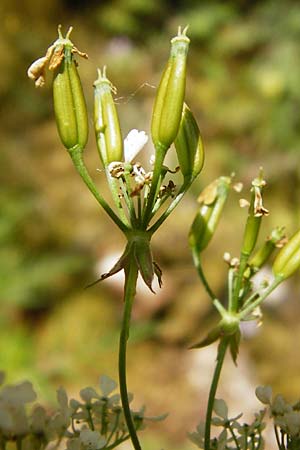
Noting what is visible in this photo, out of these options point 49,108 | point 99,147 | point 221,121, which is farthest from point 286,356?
point 99,147

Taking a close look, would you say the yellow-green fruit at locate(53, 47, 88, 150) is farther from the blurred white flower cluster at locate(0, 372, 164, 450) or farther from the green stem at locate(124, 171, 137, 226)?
the blurred white flower cluster at locate(0, 372, 164, 450)

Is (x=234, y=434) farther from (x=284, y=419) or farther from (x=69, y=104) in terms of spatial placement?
(x=69, y=104)

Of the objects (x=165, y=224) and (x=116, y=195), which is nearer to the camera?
(x=116, y=195)

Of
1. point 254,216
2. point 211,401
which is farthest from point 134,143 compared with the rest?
point 211,401

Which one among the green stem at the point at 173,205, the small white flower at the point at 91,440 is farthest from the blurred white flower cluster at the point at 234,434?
the green stem at the point at 173,205

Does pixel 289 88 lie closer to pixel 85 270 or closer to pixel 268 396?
pixel 85 270
